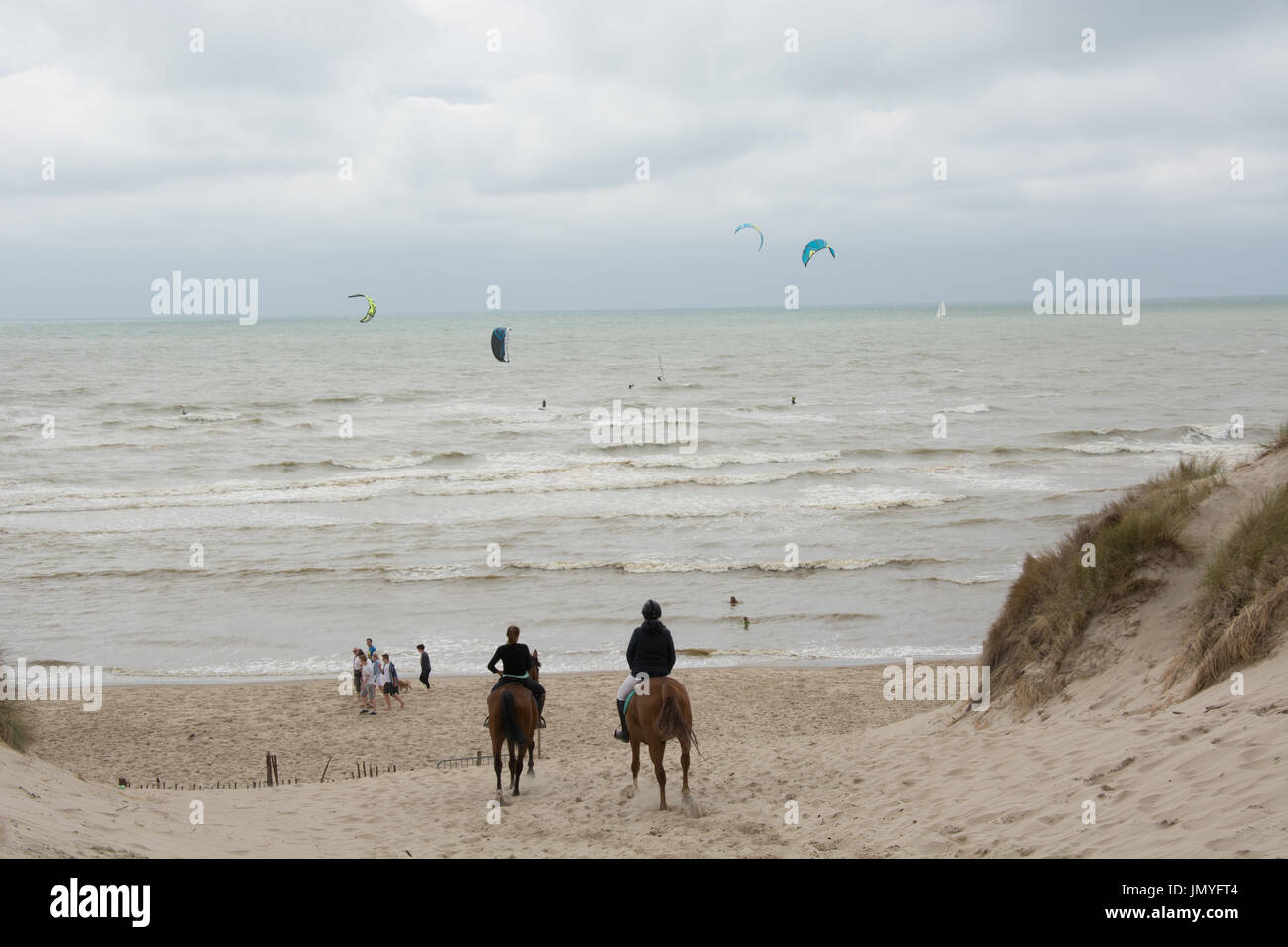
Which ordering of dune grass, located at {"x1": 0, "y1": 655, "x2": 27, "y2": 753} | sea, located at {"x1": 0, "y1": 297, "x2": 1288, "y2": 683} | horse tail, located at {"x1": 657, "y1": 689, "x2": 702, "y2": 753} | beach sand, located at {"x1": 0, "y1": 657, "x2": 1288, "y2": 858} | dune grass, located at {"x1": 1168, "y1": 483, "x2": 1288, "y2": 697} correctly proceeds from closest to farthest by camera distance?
1. beach sand, located at {"x1": 0, "y1": 657, "x2": 1288, "y2": 858}
2. dune grass, located at {"x1": 1168, "y1": 483, "x2": 1288, "y2": 697}
3. horse tail, located at {"x1": 657, "y1": 689, "x2": 702, "y2": 753}
4. dune grass, located at {"x1": 0, "y1": 655, "x2": 27, "y2": 753}
5. sea, located at {"x1": 0, "y1": 297, "x2": 1288, "y2": 683}

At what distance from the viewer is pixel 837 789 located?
8734 millimetres

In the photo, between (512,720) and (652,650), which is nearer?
(652,650)

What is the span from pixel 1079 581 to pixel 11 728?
10733 millimetres

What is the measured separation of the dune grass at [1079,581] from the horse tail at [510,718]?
5.05m

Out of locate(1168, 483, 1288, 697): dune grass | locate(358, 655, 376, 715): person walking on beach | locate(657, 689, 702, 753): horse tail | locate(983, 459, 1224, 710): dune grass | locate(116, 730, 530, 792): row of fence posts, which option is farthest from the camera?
locate(358, 655, 376, 715): person walking on beach

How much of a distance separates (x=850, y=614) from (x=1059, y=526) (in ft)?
31.1

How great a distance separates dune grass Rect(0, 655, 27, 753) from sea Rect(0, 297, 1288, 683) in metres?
8.86

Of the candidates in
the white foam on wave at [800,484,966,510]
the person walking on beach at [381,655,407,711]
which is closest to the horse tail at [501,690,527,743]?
the person walking on beach at [381,655,407,711]

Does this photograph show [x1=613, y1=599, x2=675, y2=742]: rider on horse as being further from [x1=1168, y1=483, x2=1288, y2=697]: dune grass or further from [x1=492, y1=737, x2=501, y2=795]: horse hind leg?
[x1=1168, y1=483, x2=1288, y2=697]: dune grass

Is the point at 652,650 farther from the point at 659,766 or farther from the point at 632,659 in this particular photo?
the point at 659,766

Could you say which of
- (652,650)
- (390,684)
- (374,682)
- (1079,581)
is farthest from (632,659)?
(374,682)

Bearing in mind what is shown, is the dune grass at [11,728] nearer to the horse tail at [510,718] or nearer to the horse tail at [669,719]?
the horse tail at [510,718]

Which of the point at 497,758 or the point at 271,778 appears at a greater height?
the point at 497,758

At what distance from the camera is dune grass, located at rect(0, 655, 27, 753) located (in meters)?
8.88
